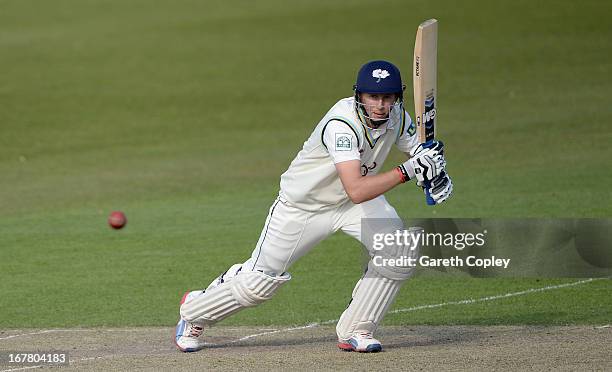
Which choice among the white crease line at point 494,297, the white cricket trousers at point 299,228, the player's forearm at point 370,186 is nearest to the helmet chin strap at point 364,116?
the player's forearm at point 370,186

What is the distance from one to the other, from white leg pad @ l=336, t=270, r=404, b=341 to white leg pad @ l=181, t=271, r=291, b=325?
1.70ft

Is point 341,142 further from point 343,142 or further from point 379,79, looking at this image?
point 379,79

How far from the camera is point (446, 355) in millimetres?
8023

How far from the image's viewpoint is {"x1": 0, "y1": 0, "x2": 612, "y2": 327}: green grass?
1066 centimetres

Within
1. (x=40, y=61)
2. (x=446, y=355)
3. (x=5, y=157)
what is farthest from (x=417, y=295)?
(x=40, y=61)

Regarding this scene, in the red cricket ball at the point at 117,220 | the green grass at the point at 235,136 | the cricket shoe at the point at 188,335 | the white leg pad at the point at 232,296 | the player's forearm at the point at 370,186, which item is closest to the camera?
the player's forearm at the point at 370,186

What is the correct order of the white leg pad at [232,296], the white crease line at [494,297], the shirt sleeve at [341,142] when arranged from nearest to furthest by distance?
1. the shirt sleeve at [341,142]
2. the white leg pad at [232,296]
3. the white crease line at [494,297]

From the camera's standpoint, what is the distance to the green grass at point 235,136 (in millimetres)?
10656

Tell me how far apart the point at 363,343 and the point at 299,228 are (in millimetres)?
930

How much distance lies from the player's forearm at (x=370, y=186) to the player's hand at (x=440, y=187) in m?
0.36

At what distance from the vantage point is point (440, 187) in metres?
7.87

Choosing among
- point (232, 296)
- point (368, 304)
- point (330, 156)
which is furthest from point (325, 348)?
point (330, 156)

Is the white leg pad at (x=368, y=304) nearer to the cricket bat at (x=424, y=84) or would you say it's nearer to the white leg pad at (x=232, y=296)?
the white leg pad at (x=232, y=296)

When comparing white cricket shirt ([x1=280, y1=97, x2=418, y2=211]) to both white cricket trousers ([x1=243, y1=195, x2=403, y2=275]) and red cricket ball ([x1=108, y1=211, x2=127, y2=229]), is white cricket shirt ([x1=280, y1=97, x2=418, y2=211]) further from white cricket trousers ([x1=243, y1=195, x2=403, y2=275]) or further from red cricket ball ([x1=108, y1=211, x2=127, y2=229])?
red cricket ball ([x1=108, y1=211, x2=127, y2=229])
